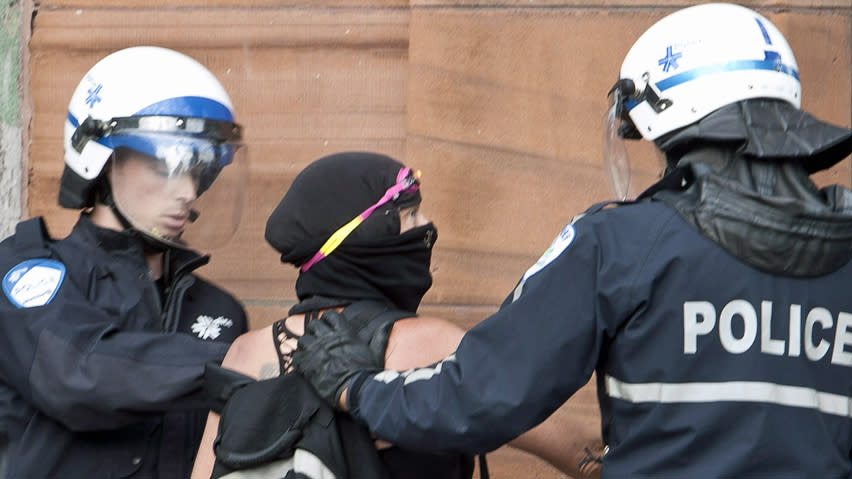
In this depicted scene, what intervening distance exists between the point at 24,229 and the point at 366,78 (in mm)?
1534

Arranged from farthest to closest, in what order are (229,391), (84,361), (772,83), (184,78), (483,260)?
(483,260) < (184,78) < (84,361) < (229,391) < (772,83)

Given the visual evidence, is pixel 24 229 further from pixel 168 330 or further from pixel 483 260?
pixel 483 260

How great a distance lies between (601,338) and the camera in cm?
221

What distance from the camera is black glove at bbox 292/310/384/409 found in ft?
7.75

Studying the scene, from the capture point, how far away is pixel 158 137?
3.17 meters

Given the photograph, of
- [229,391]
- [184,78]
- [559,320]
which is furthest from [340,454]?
[184,78]

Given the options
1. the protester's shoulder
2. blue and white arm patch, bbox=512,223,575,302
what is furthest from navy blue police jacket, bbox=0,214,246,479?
blue and white arm patch, bbox=512,223,575,302

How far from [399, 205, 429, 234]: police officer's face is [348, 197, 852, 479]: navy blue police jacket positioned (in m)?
0.40

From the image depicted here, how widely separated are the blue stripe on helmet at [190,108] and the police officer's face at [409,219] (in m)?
0.94

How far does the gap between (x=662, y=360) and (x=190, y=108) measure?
5.53 feet

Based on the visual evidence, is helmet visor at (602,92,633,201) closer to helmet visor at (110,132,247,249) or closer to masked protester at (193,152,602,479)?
masked protester at (193,152,602,479)

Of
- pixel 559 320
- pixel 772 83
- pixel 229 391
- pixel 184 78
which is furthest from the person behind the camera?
pixel 184 78

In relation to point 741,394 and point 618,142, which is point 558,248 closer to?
point 741,394

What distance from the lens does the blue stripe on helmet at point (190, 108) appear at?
125 inches
